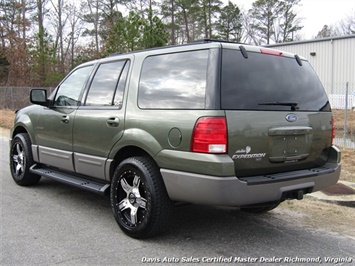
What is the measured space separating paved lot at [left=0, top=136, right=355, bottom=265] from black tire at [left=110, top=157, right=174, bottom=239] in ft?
0.54

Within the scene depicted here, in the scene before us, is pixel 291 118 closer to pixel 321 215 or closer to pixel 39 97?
pixel 321 215

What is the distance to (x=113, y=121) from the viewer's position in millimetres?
4297

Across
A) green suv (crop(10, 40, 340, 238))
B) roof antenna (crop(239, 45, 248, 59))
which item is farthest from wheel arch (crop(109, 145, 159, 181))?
roof antenna (crop(239, 45, 248, 59))

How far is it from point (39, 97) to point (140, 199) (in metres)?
2.58

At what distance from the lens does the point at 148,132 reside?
3.86 m

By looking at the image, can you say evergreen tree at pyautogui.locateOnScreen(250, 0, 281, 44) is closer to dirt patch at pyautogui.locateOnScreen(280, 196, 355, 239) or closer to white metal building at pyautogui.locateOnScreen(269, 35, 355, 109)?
white metal building at pyautogui.locateOnScreen(269, 35, 355, 109)

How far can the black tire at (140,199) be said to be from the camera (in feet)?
12.3

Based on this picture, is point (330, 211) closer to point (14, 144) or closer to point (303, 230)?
point (303, 230)

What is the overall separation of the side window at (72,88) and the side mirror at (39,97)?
17 centimetres

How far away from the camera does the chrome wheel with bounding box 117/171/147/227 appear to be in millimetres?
3936

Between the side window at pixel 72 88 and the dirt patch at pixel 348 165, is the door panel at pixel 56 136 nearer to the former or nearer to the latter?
the side window at pixel 72 88

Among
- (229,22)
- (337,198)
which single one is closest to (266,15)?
(229,22)

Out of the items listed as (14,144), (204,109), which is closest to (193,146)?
(204,109)

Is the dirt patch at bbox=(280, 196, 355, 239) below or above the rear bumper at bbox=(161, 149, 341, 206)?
below
